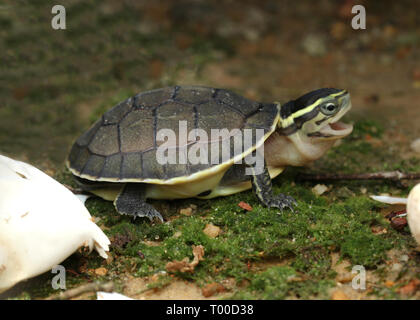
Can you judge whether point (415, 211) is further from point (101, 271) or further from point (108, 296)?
point (101, 271)

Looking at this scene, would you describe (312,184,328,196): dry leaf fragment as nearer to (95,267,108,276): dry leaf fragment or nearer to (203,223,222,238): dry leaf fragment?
(203,223,222,238): dry leaf fragment

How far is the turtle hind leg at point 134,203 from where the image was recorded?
3.62m

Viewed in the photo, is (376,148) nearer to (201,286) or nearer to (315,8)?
(201,286)

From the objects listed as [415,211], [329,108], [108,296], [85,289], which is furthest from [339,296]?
[329,108]

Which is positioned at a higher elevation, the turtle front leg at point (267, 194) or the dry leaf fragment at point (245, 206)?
the turtle front leg at point (267, 194)

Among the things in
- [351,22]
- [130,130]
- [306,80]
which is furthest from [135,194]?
[351,22]

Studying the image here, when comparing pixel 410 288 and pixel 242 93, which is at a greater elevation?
pixel 242 93

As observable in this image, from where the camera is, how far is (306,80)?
24.5ft

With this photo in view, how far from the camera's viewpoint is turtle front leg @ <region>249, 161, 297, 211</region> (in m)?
3.63

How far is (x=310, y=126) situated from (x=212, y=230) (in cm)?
125

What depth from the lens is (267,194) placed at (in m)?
3.71

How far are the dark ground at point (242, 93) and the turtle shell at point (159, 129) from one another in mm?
377

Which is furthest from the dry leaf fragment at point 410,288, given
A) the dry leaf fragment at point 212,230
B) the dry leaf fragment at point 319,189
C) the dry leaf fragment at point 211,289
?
the dry leaf fragment at point 319,189

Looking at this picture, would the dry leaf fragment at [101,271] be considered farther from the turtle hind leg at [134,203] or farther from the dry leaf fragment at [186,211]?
the dry leaf fragment at [186,211]
